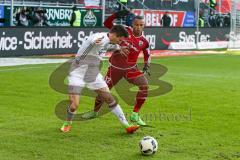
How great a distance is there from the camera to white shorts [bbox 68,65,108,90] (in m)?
9.79

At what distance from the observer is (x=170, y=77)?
18.7m

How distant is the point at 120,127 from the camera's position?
10.3 meters

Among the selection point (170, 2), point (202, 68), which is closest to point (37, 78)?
point (202, 68)

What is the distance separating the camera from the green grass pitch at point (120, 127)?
8.31 meters

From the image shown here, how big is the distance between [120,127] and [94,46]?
1.68 metres

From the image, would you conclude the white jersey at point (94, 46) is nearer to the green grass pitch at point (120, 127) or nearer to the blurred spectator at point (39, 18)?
the green grass pitch at point (120, 127)

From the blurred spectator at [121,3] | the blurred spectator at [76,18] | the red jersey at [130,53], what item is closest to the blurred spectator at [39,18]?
the blurred spectator at [76,18]

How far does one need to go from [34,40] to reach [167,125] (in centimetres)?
1543

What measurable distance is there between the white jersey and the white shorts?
0.94 feet

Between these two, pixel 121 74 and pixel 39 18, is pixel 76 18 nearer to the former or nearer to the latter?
pixel 39 18

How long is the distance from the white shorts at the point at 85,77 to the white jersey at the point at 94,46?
29 cm

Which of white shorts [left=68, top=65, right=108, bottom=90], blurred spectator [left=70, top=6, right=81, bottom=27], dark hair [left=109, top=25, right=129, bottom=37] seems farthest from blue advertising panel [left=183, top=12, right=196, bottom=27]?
dark hair [left=109, top=25, right=129, bottom=37]

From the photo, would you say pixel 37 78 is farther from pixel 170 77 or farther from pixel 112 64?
pixel 112 64

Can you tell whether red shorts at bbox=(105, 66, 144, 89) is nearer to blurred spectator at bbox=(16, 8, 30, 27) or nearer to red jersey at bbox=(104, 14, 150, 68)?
red jersey at bbox=(104, 14, 150, 68)
